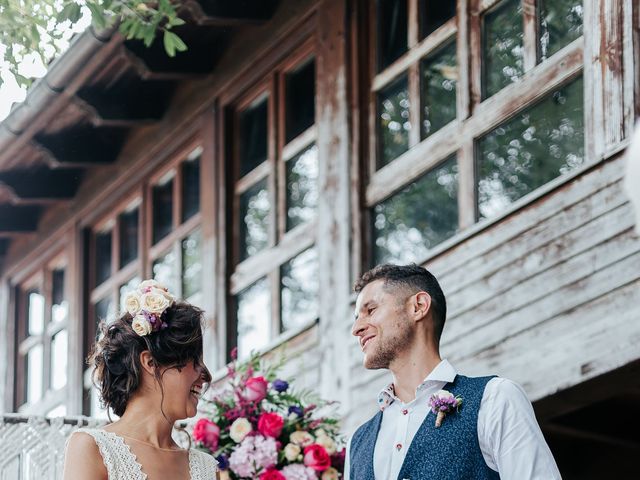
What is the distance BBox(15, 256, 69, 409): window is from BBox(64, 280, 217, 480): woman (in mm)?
7280

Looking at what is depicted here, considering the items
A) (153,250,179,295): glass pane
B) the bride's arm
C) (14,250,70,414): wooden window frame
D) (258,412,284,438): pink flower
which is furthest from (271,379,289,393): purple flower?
(14,250,70,414): wooden window frame

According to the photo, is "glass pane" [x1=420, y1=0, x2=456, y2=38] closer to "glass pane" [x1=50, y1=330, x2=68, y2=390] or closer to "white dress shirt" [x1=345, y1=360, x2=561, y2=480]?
"white dress shirt" [x1=345, y1=360, x2=561, y2=480]

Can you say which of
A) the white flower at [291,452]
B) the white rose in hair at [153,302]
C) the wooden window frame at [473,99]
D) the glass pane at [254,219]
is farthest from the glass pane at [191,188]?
the white rose in hair at [153,302]

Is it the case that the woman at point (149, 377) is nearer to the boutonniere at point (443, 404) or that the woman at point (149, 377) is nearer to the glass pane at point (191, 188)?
the boutonniere at point (443, 404)

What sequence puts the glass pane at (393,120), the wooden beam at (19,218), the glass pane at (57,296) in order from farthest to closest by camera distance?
the wooden beam at (19,218) < the glass pane at (57,296) < the glass pane at (393,120)

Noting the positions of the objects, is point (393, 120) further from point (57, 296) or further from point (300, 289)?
point (57, 296)

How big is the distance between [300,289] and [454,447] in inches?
A: 165

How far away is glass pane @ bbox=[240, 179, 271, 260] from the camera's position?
30.4 feet

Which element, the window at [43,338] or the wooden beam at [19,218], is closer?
the window at [43,338]

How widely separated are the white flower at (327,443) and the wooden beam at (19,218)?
6761mm

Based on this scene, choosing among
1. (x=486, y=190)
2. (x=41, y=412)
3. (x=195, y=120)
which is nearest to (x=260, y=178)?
(x=195, y=120)

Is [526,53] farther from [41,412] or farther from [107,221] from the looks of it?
[41,412]

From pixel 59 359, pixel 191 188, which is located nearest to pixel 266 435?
pixel 191 188

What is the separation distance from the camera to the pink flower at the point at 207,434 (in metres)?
6.17
